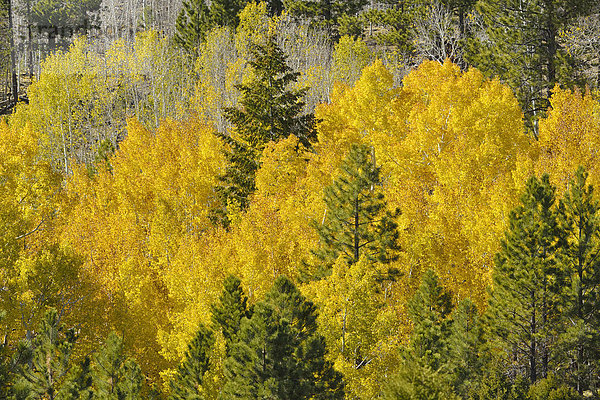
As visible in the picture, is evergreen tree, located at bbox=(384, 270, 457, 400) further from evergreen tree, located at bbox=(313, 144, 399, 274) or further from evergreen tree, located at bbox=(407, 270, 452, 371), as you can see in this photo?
evergreen tree, located at bbox=(313, 144, 399, 274)

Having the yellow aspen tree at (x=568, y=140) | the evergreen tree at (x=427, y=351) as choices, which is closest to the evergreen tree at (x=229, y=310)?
the evergreen tree at (x=427, y=351)

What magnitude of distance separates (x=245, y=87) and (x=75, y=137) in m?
30.7

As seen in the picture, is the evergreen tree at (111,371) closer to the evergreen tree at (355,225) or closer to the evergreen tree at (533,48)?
the evergreen tree at (355,225)

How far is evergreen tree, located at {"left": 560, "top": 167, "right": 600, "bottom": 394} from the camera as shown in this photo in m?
27.3

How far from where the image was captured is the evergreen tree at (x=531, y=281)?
27016mm

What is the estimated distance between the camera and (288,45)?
5969 centimetres

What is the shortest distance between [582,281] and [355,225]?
970cm

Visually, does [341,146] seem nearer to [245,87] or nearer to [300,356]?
[245,87]

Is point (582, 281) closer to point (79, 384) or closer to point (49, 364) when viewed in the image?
point (79, 384)

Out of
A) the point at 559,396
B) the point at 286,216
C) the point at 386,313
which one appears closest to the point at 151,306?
the point at 286,216

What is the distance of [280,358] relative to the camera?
22.0 m

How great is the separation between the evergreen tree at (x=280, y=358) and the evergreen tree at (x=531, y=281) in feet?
28.7

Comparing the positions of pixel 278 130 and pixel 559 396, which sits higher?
pixel 278 130

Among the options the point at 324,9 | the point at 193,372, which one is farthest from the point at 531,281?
the point at 324,9
